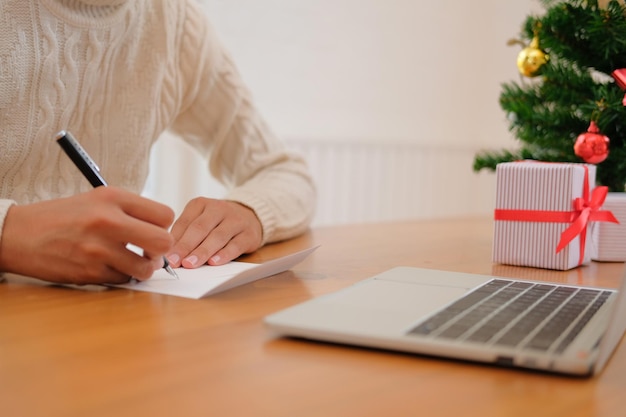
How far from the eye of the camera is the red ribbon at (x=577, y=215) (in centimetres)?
90

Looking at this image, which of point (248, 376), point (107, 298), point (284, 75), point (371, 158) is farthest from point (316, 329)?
point (371, 158)

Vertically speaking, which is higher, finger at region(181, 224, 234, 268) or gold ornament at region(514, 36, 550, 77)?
gold ornament at region(514, 36, 550, 77)

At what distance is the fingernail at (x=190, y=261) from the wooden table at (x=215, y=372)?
137 mm

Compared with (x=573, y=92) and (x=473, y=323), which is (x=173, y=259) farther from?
(x=573, y=92)

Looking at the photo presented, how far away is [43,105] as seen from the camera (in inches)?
40.1

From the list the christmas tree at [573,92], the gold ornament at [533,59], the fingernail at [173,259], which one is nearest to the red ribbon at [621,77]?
the christmas tree at [573,92]

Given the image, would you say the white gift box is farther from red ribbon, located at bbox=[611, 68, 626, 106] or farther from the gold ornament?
the gold ornament

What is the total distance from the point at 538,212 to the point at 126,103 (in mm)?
641

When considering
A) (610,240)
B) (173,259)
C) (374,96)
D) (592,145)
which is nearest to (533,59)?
(592,145)

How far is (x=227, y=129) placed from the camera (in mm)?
1333

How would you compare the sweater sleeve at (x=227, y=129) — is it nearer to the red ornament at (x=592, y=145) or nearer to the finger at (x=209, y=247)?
the finger at (x=209, y=247)

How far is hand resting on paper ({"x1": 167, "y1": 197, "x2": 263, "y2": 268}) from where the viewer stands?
0.81 meters

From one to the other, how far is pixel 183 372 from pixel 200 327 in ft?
0.36

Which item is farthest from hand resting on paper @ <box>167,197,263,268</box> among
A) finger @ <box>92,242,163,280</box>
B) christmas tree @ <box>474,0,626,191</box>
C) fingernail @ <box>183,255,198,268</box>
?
christmas tree @ <box>474,0,626,191</box>
